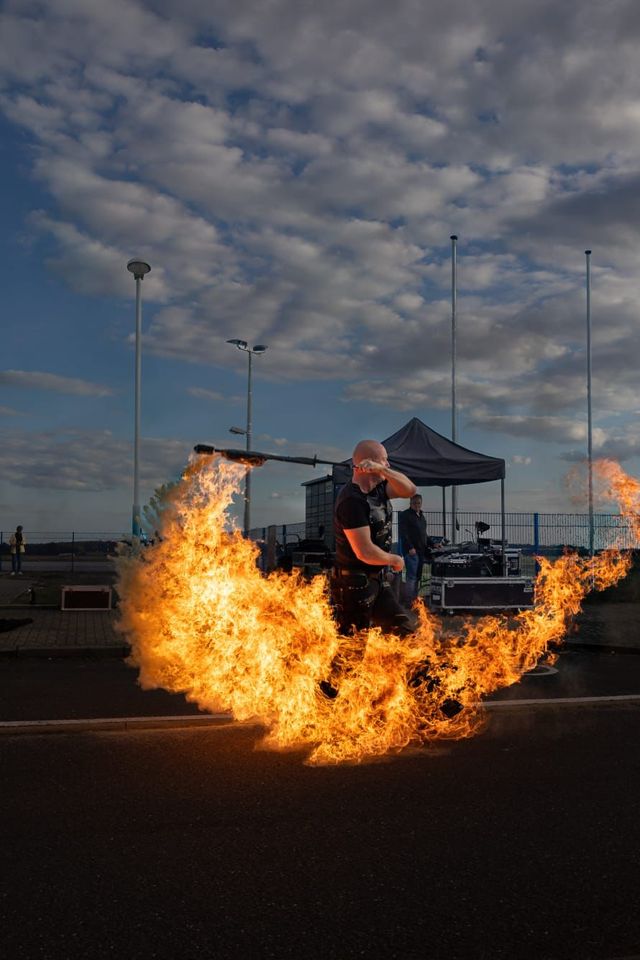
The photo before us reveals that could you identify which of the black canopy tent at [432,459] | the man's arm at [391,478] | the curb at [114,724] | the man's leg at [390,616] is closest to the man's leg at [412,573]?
the black canopy tent at [432,459]

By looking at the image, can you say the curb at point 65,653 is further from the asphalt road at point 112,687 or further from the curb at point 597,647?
the curb at point 597,647

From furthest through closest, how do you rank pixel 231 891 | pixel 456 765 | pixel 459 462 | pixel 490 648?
1. pixel 459 462
2. pixel 490 648
3. pixel 456 765
4. pixel 231 891

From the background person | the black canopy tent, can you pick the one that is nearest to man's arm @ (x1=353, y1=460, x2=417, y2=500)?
the black canopy tent

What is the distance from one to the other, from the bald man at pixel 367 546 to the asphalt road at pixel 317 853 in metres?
0.98

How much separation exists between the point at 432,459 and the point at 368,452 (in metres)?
11.1

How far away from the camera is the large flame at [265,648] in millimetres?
5426

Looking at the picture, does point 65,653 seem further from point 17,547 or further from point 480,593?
point 17,547

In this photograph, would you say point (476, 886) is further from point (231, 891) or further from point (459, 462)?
point (459, 462)

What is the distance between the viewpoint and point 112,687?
8297 mm

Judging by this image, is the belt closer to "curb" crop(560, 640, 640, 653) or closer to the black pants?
the black pants

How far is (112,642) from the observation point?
36.7 feet

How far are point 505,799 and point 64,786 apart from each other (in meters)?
2.62

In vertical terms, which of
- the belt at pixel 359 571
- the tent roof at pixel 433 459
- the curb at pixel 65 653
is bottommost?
the curb at pixel 65 653

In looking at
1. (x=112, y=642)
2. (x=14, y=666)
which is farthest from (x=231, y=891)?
(x=112, y=642)
